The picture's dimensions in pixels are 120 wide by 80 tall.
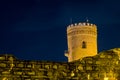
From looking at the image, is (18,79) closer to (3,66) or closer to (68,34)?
(3,66)

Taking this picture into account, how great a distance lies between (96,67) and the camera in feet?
39.7

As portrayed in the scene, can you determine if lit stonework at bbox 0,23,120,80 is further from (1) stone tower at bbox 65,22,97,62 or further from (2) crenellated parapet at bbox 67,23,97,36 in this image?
(2) crenellated parapet at bbox 67,23,97,36

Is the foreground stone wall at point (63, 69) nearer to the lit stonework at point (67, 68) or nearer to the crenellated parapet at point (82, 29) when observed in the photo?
the lit stonework at point (67, 68)

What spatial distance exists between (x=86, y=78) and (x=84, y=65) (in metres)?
0.36

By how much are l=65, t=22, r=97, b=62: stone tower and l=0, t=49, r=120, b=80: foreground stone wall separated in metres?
39.1

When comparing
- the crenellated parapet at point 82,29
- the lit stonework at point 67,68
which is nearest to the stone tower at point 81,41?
the crenellated parapet at point 82,29

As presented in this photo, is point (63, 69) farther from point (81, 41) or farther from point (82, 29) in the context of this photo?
point (82, 29)

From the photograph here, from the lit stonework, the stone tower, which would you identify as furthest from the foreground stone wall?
the stone tower

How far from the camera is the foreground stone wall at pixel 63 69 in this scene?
11.5 m

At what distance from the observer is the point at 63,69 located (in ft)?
38.8

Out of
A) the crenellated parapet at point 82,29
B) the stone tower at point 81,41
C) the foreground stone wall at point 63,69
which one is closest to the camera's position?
the foreground stone wall at point 63,69

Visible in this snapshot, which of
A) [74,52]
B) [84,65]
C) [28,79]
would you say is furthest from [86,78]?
Answer: [74,52]

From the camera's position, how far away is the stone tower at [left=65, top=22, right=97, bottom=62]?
52125 mm

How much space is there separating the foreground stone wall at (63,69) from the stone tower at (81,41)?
39068 millimetres
